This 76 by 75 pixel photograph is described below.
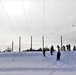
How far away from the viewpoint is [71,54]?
1986 inches

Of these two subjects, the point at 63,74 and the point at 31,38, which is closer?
the point at 63,74

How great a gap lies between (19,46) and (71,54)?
3509 cm

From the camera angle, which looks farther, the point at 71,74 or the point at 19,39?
the point at 19,39

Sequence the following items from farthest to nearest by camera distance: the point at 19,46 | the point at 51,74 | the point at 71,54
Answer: the point at 19,46
the point at 71,54
the point at 51,74

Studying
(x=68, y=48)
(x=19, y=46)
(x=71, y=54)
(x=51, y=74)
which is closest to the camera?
(x=51, y=74)

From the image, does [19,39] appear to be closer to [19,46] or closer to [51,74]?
[19,46]

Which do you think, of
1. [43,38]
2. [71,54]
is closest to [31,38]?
Answer: [43,38]

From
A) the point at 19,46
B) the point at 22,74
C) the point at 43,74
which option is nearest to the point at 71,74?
the point at 43,74

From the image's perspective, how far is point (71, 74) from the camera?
→ 22.4m

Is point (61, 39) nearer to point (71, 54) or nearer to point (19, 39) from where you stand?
point (19, 39)

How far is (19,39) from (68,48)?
94.2 ft

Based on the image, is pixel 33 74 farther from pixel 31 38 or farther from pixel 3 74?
pixel 31 38

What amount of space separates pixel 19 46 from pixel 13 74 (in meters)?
60.7

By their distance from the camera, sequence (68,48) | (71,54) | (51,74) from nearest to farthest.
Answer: (51,74)
(71,54)
(68,48)
